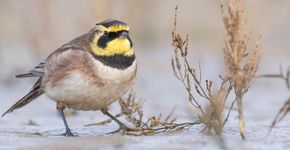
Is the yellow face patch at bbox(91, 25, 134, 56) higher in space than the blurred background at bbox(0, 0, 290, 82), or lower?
higher

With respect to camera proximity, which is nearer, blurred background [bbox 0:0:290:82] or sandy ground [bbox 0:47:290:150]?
sandy ground [bbox 0:47:290:150]

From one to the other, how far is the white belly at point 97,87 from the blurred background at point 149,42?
0.50 meters

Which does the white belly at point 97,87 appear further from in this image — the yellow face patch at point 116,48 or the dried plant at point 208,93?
the dried plant at point 208,93

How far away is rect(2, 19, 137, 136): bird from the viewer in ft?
21.0

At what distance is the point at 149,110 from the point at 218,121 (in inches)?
109

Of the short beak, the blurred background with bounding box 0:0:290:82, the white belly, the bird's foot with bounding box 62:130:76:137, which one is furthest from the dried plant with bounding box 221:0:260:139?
the blurred background with bounding box 0:0:290:82

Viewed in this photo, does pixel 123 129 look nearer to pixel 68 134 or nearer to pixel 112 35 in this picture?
pixel 68 134

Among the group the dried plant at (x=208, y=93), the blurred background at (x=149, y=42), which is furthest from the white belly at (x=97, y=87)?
the dried plant at (x=208, y=93)

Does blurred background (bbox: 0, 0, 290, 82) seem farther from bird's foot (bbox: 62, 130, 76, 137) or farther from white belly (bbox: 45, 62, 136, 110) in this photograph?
bird's foot (bbox: 62, 130, 76, 137)

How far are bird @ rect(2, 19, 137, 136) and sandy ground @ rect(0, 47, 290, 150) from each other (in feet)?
1.02

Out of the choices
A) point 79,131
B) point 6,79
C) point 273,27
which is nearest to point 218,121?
point 79,131

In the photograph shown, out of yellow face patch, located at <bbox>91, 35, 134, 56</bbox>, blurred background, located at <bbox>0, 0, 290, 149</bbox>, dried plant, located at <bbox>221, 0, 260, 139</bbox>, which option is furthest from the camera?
blurred background, located at <bbox>0, 0, 290, 149</bbox>

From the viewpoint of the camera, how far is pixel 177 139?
5918 millimetres

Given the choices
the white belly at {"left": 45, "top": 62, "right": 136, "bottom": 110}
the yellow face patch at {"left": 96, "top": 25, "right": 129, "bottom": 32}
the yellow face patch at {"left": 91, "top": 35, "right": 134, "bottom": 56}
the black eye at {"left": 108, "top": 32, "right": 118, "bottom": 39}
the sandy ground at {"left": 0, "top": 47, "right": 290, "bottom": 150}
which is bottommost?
the sandy ground at {"left": 0, "top": 47, "right": 290, "bottom": 150}
